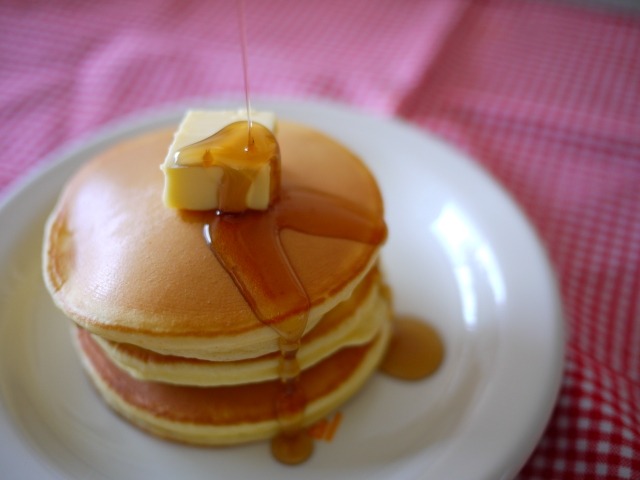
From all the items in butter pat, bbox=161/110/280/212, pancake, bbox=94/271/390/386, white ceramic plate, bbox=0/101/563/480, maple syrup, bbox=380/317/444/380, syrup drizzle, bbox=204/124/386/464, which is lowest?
maple syrup, bbox=380/317/444/380

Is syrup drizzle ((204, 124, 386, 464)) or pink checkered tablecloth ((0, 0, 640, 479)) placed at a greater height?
syrup drizzle ((204, 124, 386, 464))

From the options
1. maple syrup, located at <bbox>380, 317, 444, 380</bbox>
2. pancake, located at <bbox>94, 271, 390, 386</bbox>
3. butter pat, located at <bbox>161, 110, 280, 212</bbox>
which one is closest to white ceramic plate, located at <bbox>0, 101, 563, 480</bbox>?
maple syrup, located at <bbox>380, 317, 444, 380</bbox>

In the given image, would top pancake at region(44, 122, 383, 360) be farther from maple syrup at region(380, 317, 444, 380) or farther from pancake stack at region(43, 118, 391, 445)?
maple syrup at region(380, 317, 444, 380)

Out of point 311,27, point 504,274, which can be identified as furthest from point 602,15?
point 504,274

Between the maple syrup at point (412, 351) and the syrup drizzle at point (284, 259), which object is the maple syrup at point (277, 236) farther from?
the maple syrup at point (412, 351)

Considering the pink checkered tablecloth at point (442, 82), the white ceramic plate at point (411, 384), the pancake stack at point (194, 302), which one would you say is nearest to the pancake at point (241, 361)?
the pancake stack at point (194, 302)

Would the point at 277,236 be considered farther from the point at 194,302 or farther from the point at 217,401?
the point at 217,401
